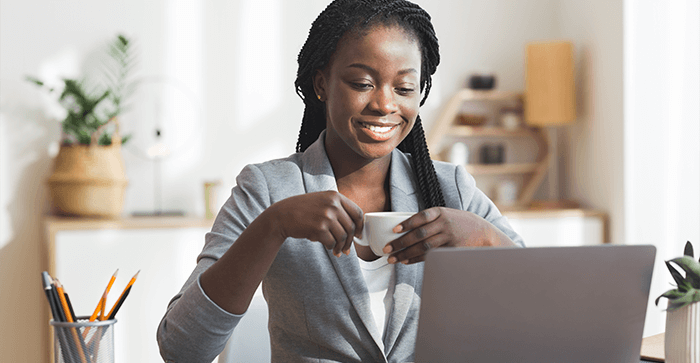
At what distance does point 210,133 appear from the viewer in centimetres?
304

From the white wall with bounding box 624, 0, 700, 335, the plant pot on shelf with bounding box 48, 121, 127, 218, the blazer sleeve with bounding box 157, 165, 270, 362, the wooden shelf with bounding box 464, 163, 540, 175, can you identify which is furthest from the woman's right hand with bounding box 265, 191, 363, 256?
the wooden shelf with bounding box 464, 163, 540, 175

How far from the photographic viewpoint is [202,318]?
0.92m

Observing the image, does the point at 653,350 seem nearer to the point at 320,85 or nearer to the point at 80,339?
the point at 320,85

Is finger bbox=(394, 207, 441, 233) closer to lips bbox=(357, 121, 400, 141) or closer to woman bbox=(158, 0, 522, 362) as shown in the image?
woman bbox=(158, 0, 522, 362)

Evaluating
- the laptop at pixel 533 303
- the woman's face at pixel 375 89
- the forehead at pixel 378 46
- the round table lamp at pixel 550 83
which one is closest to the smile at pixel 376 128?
the woman's face at pixel 375 89

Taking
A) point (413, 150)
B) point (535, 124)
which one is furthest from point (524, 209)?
point (413, 150)

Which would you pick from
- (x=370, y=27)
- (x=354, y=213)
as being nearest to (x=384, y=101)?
(x=370, y=27)

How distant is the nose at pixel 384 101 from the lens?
1.04 m

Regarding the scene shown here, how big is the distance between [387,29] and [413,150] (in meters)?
0.28

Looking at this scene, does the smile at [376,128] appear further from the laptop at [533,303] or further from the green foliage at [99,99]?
the green foliage at [99,99]

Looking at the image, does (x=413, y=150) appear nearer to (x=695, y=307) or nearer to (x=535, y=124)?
(x=695, y=307)

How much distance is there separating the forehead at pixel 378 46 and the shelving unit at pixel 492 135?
224 cm

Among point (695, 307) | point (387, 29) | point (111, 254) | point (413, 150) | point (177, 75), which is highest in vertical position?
point (177, 75)

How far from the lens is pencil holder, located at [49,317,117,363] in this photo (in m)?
0.80
